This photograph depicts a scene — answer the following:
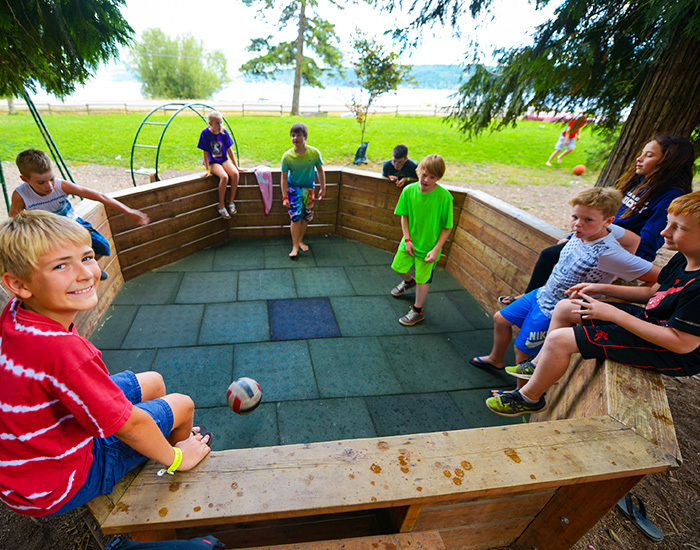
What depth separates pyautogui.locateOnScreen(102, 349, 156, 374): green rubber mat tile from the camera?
10.1ft

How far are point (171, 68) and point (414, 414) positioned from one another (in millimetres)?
44831

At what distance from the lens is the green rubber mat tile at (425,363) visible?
3.23m

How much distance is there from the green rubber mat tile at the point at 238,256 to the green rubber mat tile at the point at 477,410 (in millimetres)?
3152

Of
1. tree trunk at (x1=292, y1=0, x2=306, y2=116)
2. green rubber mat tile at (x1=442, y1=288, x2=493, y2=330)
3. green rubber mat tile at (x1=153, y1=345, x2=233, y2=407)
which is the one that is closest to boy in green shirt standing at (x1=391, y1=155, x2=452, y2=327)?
green rubber mat tile at (x1=442, y1=288, x2=493, y2=330)

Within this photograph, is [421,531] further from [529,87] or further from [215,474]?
[529,87]

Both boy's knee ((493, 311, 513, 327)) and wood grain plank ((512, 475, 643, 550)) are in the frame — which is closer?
wood grain plank ((512, 475, 643, 550))

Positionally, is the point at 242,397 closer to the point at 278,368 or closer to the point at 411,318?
the point at 278,368

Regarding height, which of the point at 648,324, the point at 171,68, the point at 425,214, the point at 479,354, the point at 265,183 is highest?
the point at 171,68

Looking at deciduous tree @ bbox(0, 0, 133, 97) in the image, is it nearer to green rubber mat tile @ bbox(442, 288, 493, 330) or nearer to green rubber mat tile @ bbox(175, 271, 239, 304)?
green rubber mat tile @ bbox(175, 271, 239, 304)

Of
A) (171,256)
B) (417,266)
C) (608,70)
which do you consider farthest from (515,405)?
(171,256)

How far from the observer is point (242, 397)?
7.31 feet

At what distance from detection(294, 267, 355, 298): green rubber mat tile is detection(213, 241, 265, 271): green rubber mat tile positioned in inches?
26.0

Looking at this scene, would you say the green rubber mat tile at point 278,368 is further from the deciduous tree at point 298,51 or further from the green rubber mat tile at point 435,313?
the deciduous tree at point 298,51

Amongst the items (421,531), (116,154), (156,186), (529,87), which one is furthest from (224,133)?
(116,154)
